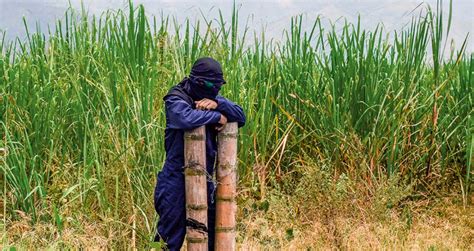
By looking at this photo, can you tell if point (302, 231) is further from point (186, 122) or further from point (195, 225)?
point (186, 122)

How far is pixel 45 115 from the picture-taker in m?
5.86

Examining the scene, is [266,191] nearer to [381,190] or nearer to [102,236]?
[381,190]

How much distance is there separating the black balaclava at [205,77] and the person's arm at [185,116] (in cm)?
11

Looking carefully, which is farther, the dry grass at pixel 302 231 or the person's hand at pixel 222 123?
the dry grass at pixel 302 231

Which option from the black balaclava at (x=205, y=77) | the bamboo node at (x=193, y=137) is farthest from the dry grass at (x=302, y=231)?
the black balaclava at (x=205, y=77)

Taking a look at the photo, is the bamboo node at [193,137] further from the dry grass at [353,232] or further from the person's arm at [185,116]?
the dry grass at [353,232]

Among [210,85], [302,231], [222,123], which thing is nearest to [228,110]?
[222,123]

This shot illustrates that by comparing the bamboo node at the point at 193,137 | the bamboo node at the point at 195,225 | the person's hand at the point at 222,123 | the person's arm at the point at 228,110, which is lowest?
the bamboo node at the point at 195,225

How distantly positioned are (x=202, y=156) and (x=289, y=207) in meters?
1.89

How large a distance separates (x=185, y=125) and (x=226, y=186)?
1.57 ft

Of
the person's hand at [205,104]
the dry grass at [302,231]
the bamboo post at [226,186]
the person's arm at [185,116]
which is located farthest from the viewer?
the dry grass at [302,231]

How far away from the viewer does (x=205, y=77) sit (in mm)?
3980

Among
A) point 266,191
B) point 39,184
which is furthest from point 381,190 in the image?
point 39,184

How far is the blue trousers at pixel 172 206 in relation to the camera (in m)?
4.13
